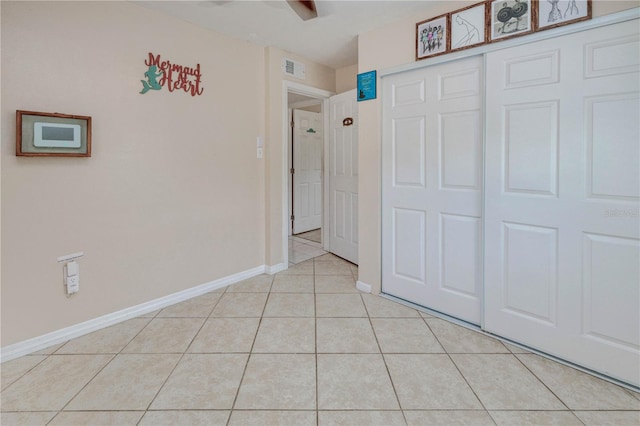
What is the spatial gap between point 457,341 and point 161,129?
2.69 metres

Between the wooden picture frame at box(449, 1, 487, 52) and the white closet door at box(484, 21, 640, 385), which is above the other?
the wooden picture frame at box(449, 1, 487, 52)

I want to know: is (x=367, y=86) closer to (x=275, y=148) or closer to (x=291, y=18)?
(x=291, y=18)

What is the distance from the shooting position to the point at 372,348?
2.07 m

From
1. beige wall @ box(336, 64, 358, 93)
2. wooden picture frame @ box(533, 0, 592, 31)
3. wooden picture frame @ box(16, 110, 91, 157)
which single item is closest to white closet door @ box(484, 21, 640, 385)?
wooden picture frame @ box(533, 0, 592, 31)

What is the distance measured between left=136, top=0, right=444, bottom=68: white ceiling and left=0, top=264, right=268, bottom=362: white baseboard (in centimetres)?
227

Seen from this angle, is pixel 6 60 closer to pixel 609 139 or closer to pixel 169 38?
pixel 169 38

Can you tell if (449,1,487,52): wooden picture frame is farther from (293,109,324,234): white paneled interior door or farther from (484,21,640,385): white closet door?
(293,109,324,234): white paneled interior door

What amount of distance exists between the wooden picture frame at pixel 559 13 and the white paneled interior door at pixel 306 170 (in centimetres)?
388

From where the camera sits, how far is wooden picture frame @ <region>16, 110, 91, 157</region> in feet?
6.28

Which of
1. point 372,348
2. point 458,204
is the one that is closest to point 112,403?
point 372,348

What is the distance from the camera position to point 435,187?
8.14 ft

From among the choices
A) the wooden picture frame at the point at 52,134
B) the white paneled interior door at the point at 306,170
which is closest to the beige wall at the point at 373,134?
the wooden picture frame at the point at 52,134

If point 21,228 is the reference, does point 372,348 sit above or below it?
below

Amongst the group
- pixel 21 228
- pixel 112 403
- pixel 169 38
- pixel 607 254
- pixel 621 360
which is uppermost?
pixel 169 38
